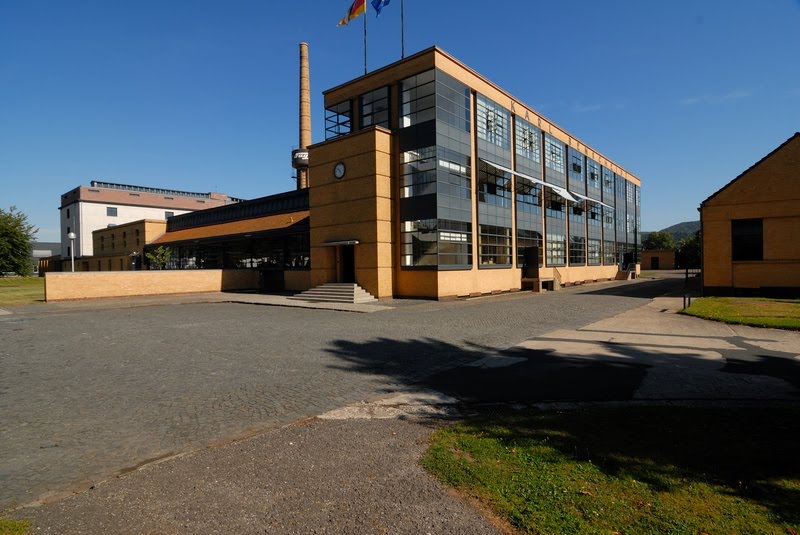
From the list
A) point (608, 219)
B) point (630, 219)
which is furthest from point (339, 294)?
point (630, 219)

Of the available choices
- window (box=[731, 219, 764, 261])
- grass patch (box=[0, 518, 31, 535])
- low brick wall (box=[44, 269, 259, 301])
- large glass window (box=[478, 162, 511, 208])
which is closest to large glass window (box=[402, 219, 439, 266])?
large glass window (box=[478, 162, 511, 208])

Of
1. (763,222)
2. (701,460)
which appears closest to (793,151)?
(763,222)

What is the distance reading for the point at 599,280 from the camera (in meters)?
46.4

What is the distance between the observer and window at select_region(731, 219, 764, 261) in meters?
22.5

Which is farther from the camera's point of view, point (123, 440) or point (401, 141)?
point (401, 141)

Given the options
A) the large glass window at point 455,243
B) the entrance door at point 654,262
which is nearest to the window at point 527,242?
the large glass window at point 455,243

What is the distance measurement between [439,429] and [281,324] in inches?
431

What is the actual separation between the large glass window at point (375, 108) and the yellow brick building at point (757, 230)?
63.0 feet

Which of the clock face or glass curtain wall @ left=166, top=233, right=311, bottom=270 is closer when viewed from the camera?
the clock face

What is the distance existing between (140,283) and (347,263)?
15514mm

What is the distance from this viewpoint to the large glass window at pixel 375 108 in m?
26.4

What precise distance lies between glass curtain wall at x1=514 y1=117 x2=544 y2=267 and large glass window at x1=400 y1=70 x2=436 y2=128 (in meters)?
10.4

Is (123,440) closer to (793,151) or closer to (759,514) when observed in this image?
(759,514)

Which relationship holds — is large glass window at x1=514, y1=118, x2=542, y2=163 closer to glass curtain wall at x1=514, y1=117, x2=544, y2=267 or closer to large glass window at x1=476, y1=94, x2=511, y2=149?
glass curtain wall at x1=514, y1=117, x2=544, y2=267
